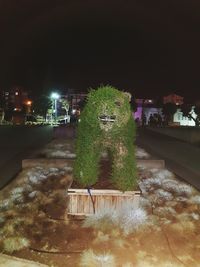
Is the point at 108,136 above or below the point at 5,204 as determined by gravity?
above

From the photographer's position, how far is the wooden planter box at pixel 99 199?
6656 millimetres

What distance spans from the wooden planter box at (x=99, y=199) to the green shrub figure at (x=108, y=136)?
175 mm

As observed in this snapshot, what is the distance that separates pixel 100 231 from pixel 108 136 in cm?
181

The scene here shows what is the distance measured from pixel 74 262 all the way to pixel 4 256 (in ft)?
3.12

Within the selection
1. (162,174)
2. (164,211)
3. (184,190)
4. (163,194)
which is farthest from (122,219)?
(162,174)

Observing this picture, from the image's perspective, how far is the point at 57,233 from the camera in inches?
238

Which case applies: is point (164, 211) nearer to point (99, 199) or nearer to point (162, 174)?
point (99, 199)

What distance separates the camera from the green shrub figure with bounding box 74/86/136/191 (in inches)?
264

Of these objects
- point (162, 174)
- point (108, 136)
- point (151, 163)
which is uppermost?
point (108, 136)

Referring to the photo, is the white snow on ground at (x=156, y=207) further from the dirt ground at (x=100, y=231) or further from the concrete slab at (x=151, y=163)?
the concrete slab at (x=151, y=163)

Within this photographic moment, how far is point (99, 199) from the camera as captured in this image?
21.9 ft

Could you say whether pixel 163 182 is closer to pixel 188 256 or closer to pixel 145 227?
pixel 145 227

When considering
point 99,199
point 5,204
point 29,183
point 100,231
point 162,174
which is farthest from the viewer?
point 162,174

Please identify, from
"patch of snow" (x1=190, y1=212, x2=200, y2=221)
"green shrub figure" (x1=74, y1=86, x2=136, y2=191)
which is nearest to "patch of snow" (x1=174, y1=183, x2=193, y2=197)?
"patch of snow" (x1=190, y1=212, x2=200, y2=221)
